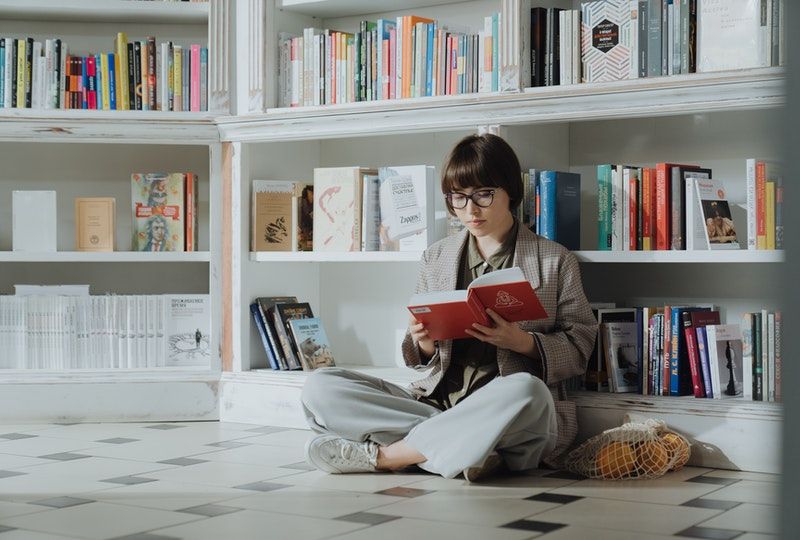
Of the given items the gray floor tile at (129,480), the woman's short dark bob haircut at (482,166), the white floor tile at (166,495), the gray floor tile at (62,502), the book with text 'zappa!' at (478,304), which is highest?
the woman's short dark bob haircut at (482,166)

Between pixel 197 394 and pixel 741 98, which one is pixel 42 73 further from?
pixel 741 98

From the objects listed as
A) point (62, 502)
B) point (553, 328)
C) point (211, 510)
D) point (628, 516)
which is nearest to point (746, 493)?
point (628, 516)

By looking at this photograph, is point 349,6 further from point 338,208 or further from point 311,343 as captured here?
point 311,343

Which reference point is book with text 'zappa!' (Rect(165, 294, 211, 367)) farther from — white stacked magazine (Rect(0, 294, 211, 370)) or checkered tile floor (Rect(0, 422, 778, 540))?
checkered tile floor (Rect(0, 422, 778, 540))

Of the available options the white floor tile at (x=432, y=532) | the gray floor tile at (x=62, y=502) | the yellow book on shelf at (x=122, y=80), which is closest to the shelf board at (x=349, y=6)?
the yellow book on shelf at (x=122, y=80)

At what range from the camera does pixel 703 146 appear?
Result: 3061mm

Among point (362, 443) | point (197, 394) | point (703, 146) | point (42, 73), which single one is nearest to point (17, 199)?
point (42, 73)

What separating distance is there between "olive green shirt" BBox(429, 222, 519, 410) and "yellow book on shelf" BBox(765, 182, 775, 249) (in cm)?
64

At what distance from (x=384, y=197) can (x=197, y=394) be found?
0.94 metres

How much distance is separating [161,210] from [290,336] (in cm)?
66

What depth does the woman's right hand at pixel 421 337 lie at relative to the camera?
102 inches

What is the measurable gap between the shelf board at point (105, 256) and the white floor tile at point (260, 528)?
1631 mm

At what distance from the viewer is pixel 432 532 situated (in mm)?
1920

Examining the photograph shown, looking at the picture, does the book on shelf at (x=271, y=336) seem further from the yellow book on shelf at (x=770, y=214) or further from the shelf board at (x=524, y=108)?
the yellow book on shelf at (x=770, y=214)
